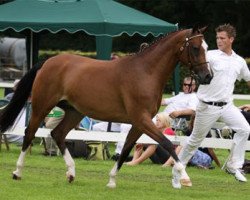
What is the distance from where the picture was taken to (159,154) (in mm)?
12812

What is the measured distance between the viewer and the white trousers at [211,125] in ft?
32.9

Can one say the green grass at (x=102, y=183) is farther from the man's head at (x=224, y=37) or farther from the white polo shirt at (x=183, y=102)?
the man's head at (x=224, y=37)

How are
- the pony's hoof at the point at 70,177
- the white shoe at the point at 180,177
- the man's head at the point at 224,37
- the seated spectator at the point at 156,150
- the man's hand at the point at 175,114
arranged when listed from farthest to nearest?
the seated spectator at the point at 156,150 < the man's hand at the point at 175,114 < the man's head at the point at 224,37 < the pony's hoof at the point at 70,177 < the white shoe at the point at 180,177

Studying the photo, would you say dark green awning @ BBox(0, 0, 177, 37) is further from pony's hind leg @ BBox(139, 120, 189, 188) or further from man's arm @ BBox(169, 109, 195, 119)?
pony's hind leg @ BBox(139, 120, 189, 188)

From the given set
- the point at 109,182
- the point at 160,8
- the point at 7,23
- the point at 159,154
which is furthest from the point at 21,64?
the point at 109,182

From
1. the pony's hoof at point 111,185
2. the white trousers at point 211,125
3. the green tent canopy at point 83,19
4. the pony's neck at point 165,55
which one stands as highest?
the pony's neck at point 165,55

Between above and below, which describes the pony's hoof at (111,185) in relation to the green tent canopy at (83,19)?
above

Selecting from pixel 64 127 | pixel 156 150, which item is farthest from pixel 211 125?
pixel 156 150

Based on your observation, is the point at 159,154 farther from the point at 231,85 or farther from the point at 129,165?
the point at 231,85

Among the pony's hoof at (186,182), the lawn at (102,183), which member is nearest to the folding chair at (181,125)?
the lawn at (102,183)

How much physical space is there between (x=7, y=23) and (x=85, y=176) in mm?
7066

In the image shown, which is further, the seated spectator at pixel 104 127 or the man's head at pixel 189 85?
the seated spectator at pixel 104 127

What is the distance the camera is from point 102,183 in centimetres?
986

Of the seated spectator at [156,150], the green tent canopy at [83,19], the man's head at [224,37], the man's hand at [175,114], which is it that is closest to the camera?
the man's head at [224,37]
